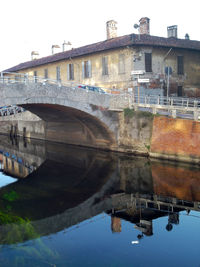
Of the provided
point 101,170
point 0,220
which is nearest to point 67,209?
point 0,220

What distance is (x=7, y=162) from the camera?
906 inches

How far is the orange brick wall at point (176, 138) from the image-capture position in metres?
17.8

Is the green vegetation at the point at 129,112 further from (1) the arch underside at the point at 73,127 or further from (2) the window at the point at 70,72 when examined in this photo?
(2) the window at the point at 70,72

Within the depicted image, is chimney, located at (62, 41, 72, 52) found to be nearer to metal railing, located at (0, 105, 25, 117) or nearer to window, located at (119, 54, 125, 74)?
metal railing, located at (0, 105, 25, 117)

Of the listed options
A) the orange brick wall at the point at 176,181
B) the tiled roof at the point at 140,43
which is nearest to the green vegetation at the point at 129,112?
the orange brick wall at the point at 176,181

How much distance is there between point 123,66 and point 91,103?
20.2 ft

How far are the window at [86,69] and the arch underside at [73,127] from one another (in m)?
5.47

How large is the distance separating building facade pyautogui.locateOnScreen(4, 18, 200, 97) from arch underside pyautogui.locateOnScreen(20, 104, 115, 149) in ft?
15.2

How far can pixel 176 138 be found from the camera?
18.6 meters

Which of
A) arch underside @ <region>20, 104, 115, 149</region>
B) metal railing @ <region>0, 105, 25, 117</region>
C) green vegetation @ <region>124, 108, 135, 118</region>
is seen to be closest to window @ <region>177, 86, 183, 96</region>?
green vegetation @ <region>124, 108, 135, 118</region>

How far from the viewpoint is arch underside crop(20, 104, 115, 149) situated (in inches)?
879

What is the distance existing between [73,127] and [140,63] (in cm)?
824

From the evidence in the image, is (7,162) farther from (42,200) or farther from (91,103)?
(42,200)

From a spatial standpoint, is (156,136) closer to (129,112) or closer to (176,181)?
(129,112)
